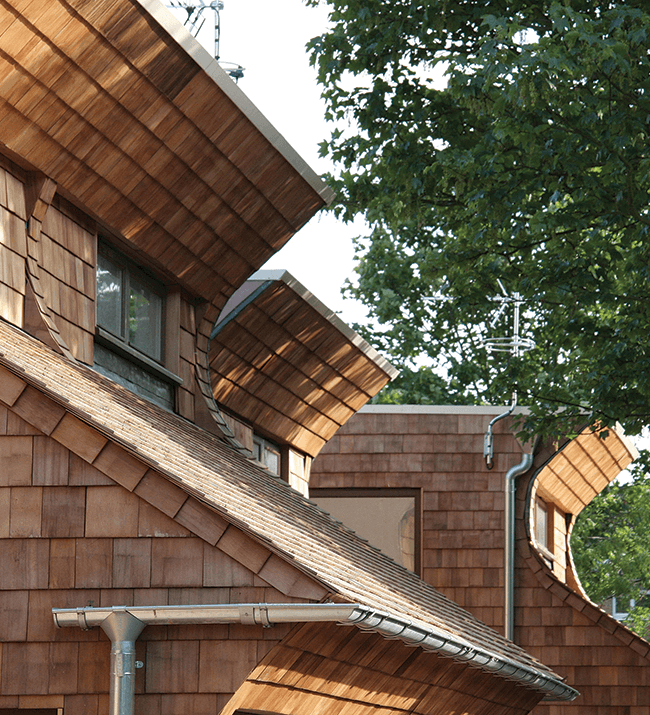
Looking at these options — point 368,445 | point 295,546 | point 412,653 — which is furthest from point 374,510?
point 295,546

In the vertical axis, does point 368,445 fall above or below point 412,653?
above

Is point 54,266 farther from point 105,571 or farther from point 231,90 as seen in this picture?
point 105,571

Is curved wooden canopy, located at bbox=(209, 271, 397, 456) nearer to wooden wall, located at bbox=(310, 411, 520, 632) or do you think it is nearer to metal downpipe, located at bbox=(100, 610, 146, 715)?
wooden wall, located at bbox=(310, 411, 520, 632)

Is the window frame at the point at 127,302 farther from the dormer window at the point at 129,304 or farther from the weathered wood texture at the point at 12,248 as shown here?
the weathered wood texture at the point at 12,248

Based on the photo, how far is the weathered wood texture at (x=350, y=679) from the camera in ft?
20.6

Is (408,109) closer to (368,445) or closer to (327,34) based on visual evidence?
(327,34)

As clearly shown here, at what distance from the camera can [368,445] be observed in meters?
17.4

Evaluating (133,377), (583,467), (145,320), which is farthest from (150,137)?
(583,467)

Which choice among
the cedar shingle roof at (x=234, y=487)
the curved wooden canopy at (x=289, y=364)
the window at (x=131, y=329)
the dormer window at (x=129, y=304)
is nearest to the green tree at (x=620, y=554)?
the curved wooden canopy at (x=289, y=364)

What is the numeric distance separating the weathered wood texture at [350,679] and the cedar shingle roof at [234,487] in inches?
10.6

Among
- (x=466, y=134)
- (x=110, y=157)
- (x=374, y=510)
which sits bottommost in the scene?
(x=374, y=510)

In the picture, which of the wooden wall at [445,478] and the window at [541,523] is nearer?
the wooden wall at [445,478]

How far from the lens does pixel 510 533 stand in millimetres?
17250

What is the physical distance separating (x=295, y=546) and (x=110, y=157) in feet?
10.9
